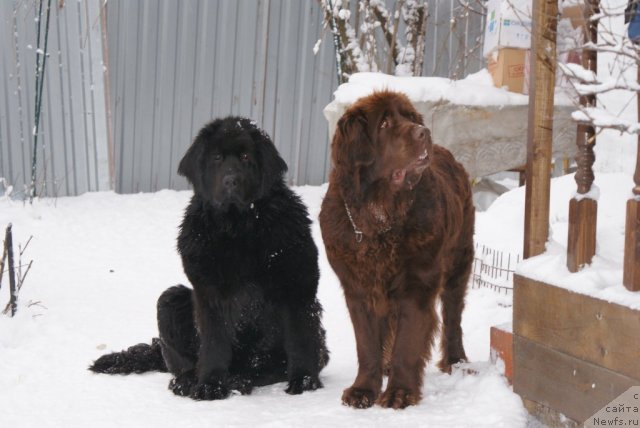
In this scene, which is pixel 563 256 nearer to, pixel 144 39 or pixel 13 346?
pixel 13 346

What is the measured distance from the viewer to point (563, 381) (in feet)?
9.39

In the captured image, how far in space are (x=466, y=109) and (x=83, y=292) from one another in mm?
3259

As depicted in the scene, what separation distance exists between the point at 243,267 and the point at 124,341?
1.40 meters

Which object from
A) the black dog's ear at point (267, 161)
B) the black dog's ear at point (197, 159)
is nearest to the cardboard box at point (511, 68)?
the black dog's ear at point (267, 161)

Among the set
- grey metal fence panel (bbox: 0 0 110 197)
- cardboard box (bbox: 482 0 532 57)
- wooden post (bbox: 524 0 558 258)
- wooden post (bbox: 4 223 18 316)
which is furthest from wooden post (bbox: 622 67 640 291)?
grey metal fence panel (bbox: 0 0 110 197)

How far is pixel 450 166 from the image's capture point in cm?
375

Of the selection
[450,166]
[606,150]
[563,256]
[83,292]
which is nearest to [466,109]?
[606,150]

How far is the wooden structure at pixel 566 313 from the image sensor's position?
2588 mm

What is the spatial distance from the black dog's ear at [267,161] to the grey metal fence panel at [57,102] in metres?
4.55

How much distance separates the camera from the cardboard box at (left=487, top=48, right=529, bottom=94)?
6672 mm

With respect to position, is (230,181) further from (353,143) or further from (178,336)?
(178,336)

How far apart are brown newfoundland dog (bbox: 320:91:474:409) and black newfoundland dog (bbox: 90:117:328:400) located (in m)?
0.40

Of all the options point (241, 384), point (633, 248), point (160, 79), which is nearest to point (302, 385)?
point (241, 384)

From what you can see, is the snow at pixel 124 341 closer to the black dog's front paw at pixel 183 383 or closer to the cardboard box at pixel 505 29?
the black dog's front paw at pixel 183 383
